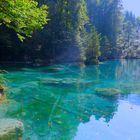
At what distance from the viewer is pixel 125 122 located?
1542 cm

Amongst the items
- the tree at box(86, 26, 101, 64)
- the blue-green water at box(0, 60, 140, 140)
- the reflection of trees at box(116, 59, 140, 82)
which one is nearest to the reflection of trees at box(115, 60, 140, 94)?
the reflection of trees at box(116, 59, 140, 82)

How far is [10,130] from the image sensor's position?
31.1ft

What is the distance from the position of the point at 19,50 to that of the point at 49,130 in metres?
28.2

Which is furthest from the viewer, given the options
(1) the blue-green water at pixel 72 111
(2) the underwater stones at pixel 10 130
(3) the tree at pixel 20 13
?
(1) the blue-green water at pixel 72 111

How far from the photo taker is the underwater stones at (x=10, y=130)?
920 centimetres

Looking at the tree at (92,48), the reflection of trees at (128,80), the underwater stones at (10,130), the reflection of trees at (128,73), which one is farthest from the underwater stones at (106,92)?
the tree at (92,48)

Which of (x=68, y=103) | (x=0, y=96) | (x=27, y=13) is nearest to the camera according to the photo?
(x=27, y=13)

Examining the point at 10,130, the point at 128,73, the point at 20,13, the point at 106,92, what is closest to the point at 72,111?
the point at 106,92

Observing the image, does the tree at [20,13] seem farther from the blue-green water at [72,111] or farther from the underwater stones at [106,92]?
the underwater stones at [106,92]

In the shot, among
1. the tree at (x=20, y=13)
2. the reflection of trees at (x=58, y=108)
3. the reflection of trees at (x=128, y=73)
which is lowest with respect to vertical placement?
the reflection of trees at (x=128, y=73)

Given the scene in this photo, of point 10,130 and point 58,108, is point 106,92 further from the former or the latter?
point 10,130

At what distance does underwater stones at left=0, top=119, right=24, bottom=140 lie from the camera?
9.20m

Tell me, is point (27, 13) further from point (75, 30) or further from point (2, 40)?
point (75, 30)

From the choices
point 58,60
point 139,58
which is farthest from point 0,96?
point 139,58
